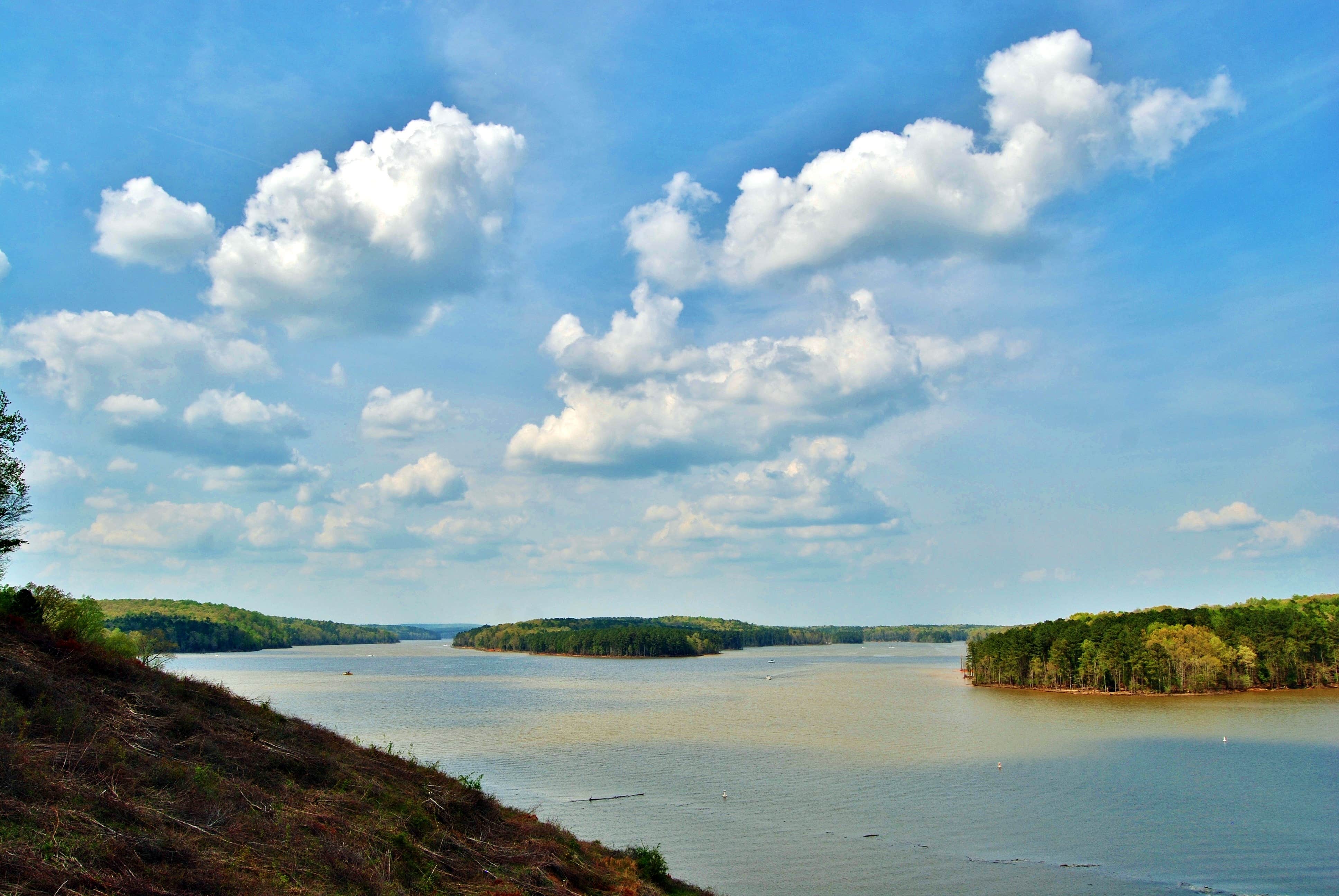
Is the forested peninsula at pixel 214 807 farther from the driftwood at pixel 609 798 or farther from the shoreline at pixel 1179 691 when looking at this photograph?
the shoreline at pixel 1179 691

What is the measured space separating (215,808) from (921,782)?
1510 inches

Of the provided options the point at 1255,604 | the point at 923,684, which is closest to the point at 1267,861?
the point at 923,684

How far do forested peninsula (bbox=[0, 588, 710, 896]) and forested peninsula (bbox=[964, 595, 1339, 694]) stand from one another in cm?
9592

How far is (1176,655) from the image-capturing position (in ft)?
320

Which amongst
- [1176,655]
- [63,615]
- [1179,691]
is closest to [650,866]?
[63,615]

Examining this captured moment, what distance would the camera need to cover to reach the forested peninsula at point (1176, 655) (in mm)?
98312

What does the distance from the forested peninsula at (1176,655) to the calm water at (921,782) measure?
264 inches

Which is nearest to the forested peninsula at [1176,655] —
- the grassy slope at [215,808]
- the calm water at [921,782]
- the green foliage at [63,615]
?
the calm water at [921,782]

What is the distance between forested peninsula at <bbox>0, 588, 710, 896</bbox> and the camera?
11852 mm

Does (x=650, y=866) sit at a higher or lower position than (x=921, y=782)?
higher

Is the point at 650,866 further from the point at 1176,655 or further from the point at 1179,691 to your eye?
the point at 1179,691

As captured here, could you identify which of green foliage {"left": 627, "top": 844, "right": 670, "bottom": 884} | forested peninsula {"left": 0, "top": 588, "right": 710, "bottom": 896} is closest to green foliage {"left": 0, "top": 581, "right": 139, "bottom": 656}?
forested peninsula {"left": 0, "top": 588, "right": 710, "bottom": 896}

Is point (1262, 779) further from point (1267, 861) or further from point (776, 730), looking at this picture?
point (776, 730)

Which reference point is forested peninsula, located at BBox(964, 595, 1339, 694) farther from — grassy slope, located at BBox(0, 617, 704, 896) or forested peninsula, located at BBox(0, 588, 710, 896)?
grassy slope, located at BBox(0, 617, 704, 896)
